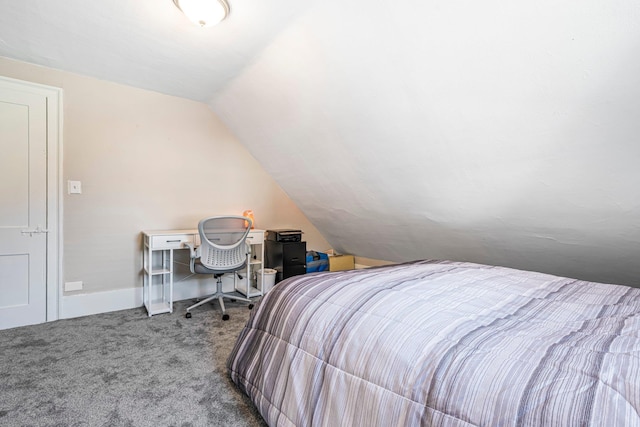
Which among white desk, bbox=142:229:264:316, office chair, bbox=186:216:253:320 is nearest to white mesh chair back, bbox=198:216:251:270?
office chair, bbox=186:216:253:320

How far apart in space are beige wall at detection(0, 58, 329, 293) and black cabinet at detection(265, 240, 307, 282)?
2.26ft

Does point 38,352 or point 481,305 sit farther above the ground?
point 481,305

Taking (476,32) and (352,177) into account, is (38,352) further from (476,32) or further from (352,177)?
(476,32)

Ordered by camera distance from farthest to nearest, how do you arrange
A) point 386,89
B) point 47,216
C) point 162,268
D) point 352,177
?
point 162,268 → point 352,177 → point 47,216 → point 386,89

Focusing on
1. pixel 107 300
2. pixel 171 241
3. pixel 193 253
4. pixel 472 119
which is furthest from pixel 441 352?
pixel 107 300

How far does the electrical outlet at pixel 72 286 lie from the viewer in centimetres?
281

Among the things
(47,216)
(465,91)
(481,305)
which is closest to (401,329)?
(481,305)

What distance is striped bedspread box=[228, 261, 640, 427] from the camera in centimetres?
73

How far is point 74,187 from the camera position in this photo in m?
2.82

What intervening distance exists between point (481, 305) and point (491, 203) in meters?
1.41

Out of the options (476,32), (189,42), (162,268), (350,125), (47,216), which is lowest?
(162,268)

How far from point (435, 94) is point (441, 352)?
5.10ft

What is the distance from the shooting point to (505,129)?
1.85 m

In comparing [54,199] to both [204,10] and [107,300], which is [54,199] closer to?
[107,300]
